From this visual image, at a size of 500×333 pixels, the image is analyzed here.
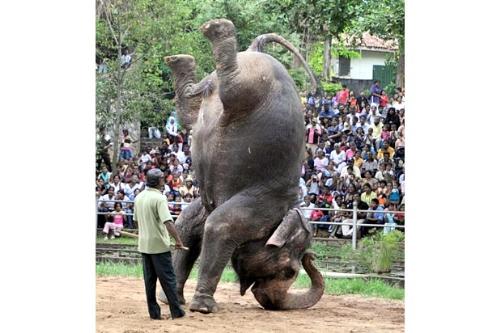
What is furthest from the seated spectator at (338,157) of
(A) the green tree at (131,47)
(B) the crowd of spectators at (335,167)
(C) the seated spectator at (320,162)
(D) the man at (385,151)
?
(A) the green tree at (131,47)

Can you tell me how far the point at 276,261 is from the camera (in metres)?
9.55

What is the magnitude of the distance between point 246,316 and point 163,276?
96cm

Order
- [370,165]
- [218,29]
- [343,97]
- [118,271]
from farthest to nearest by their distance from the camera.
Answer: [343,97] → [370,165] → [118,271] → [218,29]

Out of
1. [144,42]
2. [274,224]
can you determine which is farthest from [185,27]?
[274,224]

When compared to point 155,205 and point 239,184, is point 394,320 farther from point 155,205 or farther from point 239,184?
point 155,205

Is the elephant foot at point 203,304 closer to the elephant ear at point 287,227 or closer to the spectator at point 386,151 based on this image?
the elephant ear at point 287,227

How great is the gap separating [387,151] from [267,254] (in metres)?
10.4

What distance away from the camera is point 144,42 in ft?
76.1

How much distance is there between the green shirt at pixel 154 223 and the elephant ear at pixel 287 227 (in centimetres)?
105

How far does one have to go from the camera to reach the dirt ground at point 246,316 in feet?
28.5

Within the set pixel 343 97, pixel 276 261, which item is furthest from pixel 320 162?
pixel 276 261

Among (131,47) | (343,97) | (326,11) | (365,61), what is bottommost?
(343,97)

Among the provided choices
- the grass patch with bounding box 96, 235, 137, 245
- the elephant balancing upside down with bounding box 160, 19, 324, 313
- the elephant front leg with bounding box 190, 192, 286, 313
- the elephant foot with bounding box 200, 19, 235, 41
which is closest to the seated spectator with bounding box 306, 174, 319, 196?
the grass patch with bounding box 96, 235, 137, 245

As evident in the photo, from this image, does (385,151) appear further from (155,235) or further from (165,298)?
(155,235)
